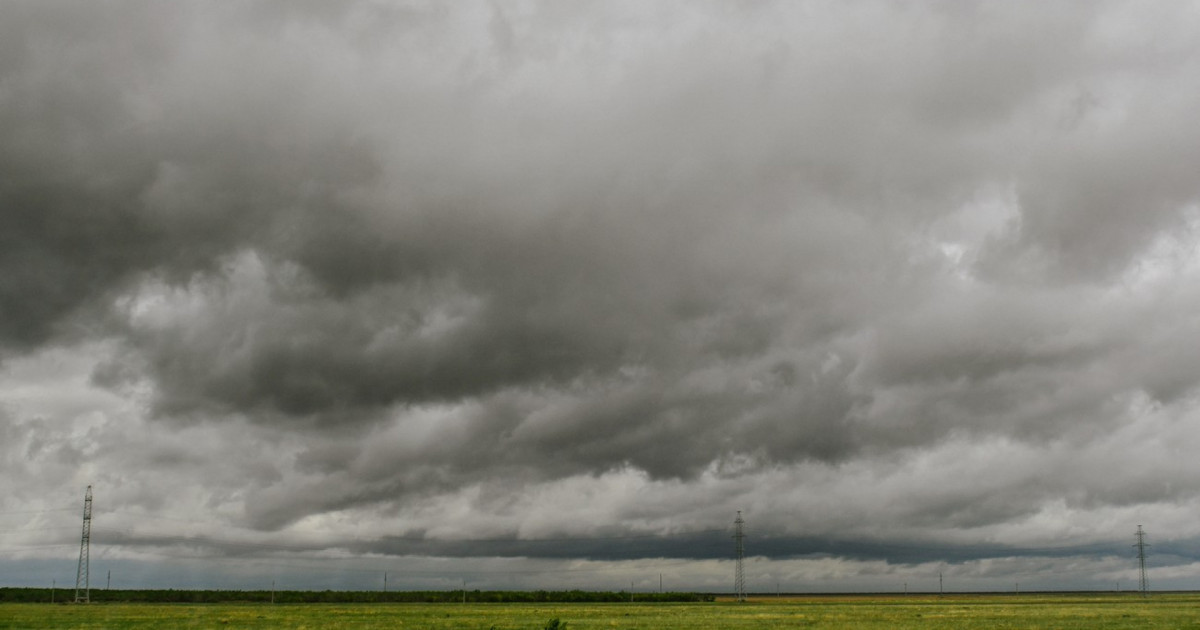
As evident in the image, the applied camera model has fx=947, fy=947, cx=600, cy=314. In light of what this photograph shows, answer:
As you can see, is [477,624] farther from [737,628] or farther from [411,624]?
[737,628]

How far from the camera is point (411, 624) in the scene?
8919 centimetres

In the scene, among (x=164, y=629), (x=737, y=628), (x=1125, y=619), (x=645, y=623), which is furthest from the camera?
(x=1125, y=619)

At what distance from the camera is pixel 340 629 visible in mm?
82000

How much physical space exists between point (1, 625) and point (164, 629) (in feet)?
66.6

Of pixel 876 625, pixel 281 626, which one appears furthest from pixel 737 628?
pixel 281 626

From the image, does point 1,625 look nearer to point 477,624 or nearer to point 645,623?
point 477,624

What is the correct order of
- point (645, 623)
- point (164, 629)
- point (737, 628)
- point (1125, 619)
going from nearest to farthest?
point (164, 629), point (737, 628), point (645, 623), point (1125, 619)

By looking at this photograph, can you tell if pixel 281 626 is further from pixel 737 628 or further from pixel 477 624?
pixel 737 628

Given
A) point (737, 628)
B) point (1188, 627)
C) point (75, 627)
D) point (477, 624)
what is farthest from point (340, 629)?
point (1188, 627)

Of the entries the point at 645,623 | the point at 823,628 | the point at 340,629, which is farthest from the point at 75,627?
the point at 823,628

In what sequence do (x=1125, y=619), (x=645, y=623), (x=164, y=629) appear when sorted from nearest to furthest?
(x=164, y=629) < (x=645, y=623) < (x=1125, y=619)

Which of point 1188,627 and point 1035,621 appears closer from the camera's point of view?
point 1188,627

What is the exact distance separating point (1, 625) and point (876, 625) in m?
81.6

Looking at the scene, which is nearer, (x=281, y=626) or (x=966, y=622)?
(x=281, y=626)
